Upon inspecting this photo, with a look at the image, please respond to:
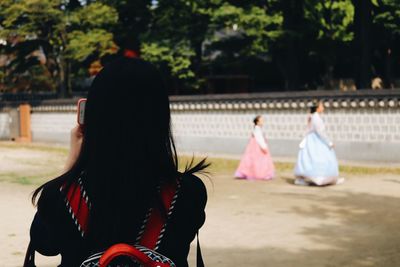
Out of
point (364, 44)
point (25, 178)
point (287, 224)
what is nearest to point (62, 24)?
point (364, 44)

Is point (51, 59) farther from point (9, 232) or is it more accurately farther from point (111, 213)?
point (111, 213)

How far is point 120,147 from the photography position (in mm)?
2021

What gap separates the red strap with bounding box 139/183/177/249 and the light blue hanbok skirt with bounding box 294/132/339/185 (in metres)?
10.1

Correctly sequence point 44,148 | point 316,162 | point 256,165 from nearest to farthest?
point 316,162, point 256,165, point 44,148

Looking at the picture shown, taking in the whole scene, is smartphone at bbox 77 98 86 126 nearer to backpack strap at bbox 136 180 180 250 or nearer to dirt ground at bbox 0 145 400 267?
backpack strap at bbox 136 180 180 250

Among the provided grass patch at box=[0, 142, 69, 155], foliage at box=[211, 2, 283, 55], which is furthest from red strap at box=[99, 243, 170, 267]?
foliage at box=[211, 2, 283, 55]

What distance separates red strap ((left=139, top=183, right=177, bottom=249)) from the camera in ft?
6.55

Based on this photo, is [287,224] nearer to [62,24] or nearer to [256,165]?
[256,165]

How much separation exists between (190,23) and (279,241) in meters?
17.3

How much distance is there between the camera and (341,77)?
30.1m

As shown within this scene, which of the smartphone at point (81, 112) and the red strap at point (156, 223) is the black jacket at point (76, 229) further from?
the smartphone at point (81, 112)

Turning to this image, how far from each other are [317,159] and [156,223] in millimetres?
10346

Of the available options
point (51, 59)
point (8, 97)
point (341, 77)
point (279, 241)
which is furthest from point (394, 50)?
point (279, 241)

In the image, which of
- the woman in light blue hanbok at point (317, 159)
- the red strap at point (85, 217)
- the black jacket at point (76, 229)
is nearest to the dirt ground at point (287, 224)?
the woman in light blue hanbok at point (317, 159)
